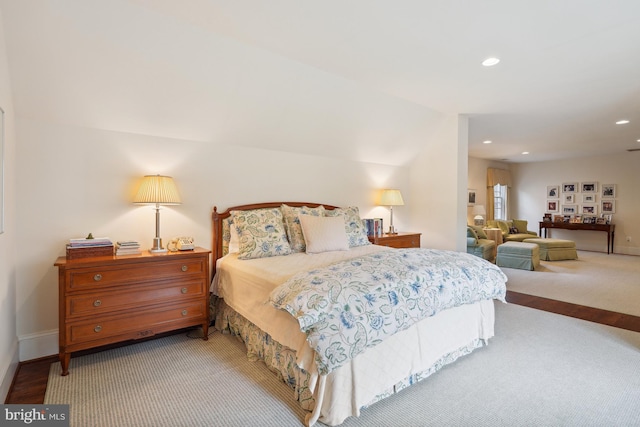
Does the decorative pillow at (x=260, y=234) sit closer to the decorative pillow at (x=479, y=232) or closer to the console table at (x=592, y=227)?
the decorative pillow at (x=479, y=232)

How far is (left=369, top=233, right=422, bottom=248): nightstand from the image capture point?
171 inches

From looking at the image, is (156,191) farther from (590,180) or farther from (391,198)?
(590,180)

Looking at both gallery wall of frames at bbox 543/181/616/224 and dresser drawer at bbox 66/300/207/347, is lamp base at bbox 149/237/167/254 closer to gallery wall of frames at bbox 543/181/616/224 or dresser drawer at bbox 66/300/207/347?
dresser drawer at bbox 66/300/207/347

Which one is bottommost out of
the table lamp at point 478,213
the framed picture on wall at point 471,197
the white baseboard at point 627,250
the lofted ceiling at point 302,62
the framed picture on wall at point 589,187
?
the white baseboard at point 627,250

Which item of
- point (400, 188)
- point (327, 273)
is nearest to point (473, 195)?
point (400, 188)

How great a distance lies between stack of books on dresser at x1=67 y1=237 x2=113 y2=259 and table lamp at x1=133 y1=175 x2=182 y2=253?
1.11 ft

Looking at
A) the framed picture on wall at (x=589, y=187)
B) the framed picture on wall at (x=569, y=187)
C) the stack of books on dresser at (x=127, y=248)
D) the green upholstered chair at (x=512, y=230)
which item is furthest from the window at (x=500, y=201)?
the stack of books on dresser at (x=127, y=248)

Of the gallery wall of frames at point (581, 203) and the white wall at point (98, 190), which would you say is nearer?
the white wall at point (98, 190)

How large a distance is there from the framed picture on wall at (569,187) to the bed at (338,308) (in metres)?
7.56

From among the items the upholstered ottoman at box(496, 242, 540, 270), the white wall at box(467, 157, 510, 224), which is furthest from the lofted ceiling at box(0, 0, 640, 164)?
the white wall at box(467, 157, 510, 224)

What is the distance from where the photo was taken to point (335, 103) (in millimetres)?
3537

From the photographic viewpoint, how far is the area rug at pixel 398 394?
180 cm

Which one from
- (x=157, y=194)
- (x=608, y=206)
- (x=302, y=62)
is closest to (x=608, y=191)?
(x=608, y=206)

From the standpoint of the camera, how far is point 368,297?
6.03 ft
